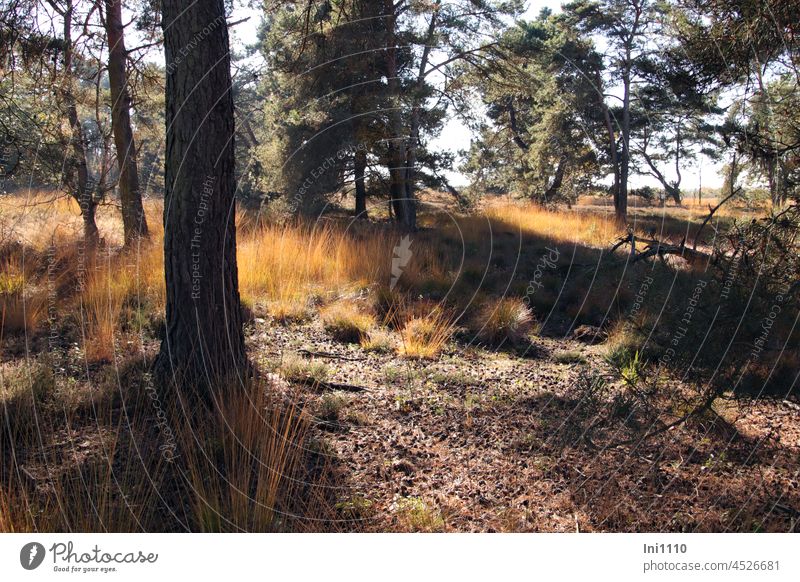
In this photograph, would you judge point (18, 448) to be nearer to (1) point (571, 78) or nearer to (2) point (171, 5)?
(2) point (171, 5)

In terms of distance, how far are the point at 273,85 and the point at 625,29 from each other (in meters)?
10.1

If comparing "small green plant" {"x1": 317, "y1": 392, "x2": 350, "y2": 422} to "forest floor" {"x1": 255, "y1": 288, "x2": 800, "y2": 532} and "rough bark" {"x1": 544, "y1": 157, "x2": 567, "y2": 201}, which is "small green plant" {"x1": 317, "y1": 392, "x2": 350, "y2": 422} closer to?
"forest floor" {"x1": 255, "y1": 288, "x2": 800, "y2": 532}

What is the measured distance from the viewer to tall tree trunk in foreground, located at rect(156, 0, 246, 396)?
3.65m

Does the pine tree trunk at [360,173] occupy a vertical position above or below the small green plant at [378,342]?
above

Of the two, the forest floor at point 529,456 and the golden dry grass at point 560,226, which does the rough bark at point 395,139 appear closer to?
the golden dry grass at point 560,226

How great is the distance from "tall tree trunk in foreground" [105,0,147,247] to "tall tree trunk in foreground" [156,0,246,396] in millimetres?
4322

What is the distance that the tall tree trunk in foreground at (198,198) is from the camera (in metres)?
3.65

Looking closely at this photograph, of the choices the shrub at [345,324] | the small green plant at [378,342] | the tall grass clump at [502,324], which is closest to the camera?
the small green plant at [378,342]

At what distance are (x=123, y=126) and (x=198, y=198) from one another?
18.8 feet

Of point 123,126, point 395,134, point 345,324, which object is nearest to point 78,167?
point 123,126

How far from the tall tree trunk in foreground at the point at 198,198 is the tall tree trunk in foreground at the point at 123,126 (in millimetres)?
4322

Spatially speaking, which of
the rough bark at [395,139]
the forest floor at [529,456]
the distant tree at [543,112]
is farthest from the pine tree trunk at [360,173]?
the forest floor at [529,456]

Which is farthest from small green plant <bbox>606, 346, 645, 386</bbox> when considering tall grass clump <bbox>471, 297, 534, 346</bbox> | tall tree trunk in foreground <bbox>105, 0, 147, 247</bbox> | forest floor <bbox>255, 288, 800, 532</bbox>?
tall tree trunk in foreground <bbox>105, 0, 147, 247</bbox>

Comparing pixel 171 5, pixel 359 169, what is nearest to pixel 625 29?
pixel 359 169
